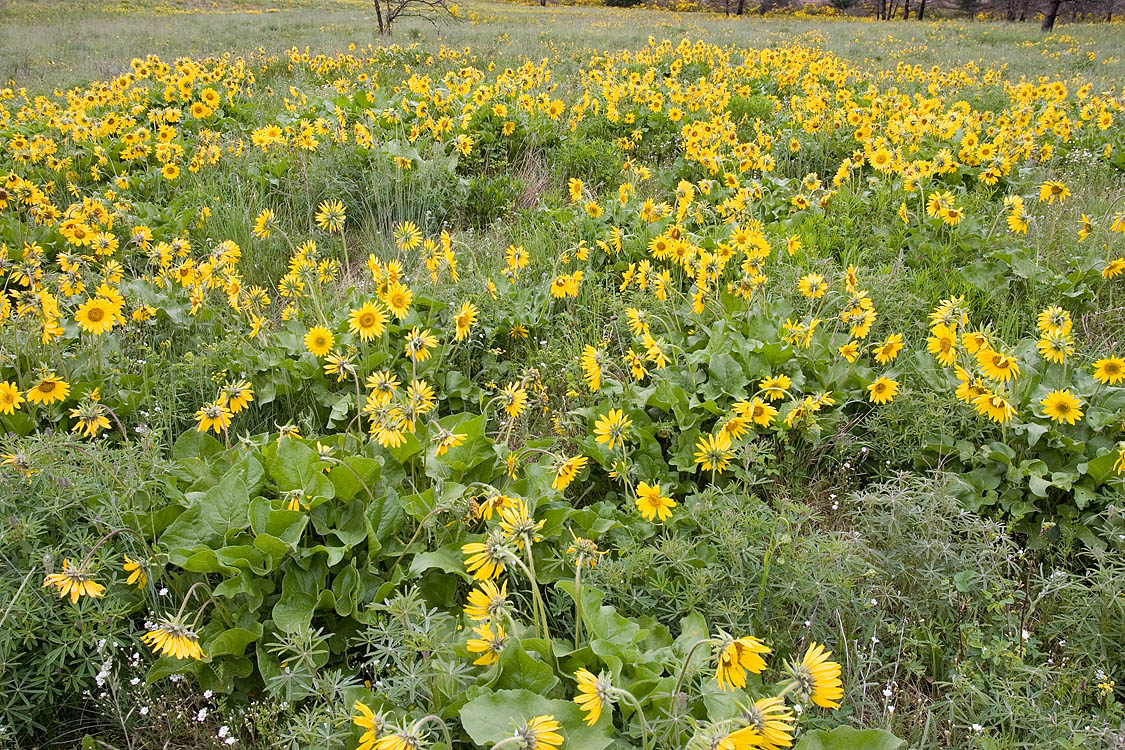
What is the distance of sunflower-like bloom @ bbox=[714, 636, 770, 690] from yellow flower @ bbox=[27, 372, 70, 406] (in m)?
2.44

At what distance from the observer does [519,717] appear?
1512 mm

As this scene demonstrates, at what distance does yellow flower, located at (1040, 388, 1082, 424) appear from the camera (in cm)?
243

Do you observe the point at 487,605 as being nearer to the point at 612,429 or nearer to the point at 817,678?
the point at 817,678

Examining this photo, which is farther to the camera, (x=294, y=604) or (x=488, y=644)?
(x=294, y=604)

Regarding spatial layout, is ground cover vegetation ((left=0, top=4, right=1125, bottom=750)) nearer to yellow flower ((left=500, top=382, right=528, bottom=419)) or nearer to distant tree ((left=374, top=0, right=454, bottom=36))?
yellow flower ((left=500, top=382, right=528, bottom=419))

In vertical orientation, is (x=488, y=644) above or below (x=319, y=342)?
below

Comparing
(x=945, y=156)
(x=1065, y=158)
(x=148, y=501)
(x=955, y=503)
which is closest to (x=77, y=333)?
(x=148, y=501)

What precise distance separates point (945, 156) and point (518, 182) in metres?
3.04

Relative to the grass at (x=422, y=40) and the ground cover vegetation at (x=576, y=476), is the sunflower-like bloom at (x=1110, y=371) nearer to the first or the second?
the ground cover vegetation at (x=576, y=476)

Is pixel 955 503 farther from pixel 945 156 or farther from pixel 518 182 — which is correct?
pixel 518 182

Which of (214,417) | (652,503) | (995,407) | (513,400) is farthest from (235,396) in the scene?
(995,407)

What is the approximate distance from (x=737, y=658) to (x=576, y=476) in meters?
1.24

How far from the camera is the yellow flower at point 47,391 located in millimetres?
2477

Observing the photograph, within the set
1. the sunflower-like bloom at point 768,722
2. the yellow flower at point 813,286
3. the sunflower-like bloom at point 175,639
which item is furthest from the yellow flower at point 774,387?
the sunflower-like bloom at point 175,639
